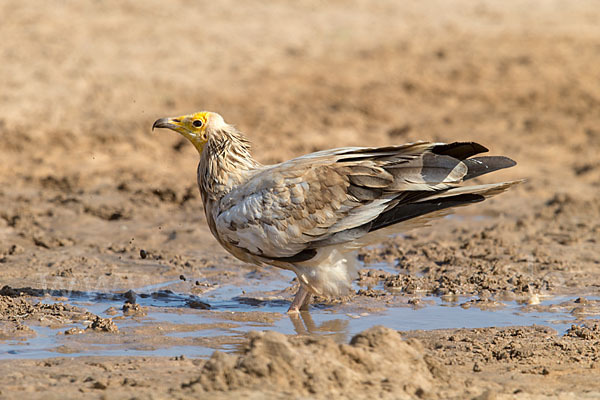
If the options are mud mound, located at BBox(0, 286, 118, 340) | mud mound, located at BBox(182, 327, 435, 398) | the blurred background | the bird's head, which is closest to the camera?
mud mound, located at BBox(182, 327, 435, 398)

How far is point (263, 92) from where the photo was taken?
13391mm

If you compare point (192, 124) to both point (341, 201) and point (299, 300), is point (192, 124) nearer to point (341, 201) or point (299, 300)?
point (341, 201)

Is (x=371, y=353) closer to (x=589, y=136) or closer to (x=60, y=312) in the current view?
(x=60, y=312)

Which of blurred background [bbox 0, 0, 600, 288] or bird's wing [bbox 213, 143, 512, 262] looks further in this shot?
blurred background [bbox 0, 0, 600, 288]

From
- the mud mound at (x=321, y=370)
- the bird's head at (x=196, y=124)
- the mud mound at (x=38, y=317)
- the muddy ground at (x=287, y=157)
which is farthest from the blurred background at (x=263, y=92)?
the mud mound at (x=321, y=370)

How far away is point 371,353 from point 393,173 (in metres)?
1.93

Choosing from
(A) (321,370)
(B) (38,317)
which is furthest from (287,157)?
(A) (321,370)

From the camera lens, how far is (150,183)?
34.6 feet

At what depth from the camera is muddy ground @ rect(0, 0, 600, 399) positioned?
4.86 m

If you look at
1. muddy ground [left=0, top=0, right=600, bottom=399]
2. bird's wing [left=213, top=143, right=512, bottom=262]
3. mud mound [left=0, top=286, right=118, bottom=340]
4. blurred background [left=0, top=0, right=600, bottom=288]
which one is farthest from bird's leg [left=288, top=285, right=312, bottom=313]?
blurred background [left=0, top=0, right=600, bottom=288]

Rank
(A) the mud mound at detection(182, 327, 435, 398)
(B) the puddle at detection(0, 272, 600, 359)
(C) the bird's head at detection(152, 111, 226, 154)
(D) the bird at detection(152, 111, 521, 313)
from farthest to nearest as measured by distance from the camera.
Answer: (C) the bird's head at detection(152, 111, 226, 154)
(D) the bird at detection(152, 111, 521, 313)
(B) the puddle at detection(0, 272, 600, 359)
(A) the mud mound at detection(182, 327, 435, 398)

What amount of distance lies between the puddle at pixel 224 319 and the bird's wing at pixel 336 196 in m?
0.55

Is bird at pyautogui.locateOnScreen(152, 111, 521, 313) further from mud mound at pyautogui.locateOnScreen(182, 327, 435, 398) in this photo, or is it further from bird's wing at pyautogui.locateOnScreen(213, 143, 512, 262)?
mud mound at pyautogui.locateOnScreen(182, 327, 435, 398)

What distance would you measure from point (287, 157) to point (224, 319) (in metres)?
5.27
